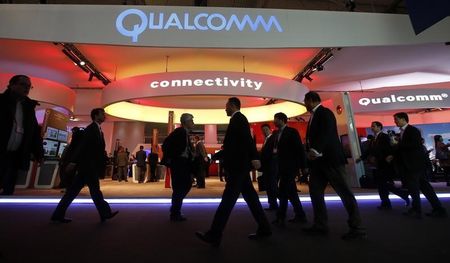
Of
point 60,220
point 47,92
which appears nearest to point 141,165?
point 47,92

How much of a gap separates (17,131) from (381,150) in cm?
456

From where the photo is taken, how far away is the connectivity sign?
29.1 feet

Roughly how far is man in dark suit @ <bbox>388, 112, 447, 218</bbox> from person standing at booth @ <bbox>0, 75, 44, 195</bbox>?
4.20 metres

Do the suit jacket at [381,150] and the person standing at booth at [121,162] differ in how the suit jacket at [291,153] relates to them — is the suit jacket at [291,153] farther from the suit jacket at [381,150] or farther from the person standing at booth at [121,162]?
the person standing at booth at [121,162]

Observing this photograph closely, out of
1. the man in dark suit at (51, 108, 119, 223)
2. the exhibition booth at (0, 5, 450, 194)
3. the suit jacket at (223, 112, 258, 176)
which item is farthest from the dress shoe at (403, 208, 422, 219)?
the man in dark suit at (51, 108, 119, 223)

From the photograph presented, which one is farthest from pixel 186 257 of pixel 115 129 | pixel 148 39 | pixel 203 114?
pixel 115 129

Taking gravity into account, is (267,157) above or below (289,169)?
above

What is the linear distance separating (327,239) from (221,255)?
1027 mm

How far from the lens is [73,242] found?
2363mm

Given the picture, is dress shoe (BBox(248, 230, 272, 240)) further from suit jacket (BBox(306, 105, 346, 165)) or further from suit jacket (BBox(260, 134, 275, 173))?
suit jacket (BBox(260, 134, 275, 173))

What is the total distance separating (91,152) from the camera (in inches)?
128

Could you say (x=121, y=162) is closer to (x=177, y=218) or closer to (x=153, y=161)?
(x=153, y=161)

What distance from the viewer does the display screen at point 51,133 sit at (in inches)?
316

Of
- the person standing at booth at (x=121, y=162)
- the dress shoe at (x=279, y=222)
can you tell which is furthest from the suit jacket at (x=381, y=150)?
the person standing at booth at (x=121, y=162)
